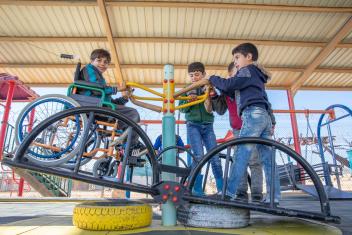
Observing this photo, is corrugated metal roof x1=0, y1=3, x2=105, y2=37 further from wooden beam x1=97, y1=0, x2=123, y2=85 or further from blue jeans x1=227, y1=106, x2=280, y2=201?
blue jeans x1=227, y1=106, x2=280, y2=201

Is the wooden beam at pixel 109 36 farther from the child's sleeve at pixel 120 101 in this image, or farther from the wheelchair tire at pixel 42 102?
the wheelchair tire at pixel 42 102

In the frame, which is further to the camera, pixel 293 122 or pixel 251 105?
pixel 293 122

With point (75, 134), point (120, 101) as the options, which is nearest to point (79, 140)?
point (75, 134)

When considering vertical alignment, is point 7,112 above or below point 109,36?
below

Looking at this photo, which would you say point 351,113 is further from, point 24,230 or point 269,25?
point 24,230

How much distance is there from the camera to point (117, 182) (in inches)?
51.0

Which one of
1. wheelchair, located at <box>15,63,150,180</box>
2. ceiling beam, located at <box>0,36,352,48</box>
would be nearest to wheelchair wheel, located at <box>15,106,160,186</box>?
wheelchair, located at <box>15,63,150,180</box>

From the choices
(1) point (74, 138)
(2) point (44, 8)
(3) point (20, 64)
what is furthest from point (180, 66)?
(1) point (74, 138)

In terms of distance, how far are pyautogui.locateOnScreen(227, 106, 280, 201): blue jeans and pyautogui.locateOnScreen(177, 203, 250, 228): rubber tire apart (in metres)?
0.10

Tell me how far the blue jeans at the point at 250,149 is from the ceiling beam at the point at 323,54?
19.8 feet

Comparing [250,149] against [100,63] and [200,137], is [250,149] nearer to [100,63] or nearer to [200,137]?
[200,137]

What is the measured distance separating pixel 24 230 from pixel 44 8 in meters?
5.82

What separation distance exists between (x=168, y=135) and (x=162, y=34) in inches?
218

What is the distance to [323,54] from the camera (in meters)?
7.02
